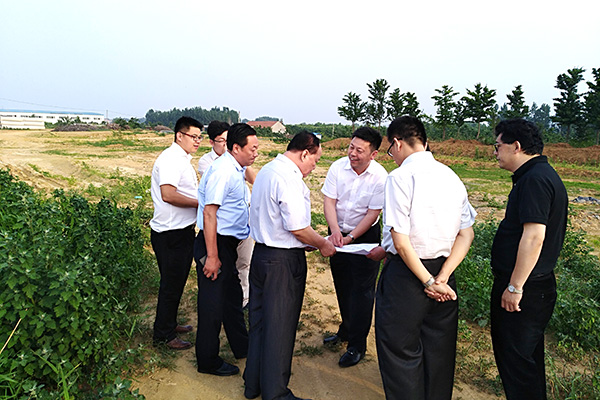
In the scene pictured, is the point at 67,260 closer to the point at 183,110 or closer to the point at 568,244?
the point at 568,244

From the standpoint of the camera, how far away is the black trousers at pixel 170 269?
331 centimetres

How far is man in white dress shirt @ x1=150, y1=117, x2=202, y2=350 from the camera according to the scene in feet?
10.6

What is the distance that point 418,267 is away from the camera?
2074 mm

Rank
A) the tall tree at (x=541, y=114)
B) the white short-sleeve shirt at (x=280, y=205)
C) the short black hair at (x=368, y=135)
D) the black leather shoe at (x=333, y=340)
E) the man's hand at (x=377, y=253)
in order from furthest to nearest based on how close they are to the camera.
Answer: the tall tree at (x=541, y=114) → the black leather shoe at (x=333, y=340) → the short black hair at (x=368, y=135) → the man's hand at (x=377, y=253) → the white short-sleeve shirt at (x=280, y=205)

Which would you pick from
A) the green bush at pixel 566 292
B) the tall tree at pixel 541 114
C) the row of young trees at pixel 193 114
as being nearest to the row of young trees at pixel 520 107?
the green bush at pixel 566 292

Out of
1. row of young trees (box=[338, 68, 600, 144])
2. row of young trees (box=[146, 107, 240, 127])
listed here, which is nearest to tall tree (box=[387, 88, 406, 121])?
row of young trees (box=[338, 68, 600, 144])

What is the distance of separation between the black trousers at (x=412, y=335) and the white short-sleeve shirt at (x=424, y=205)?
0.13m

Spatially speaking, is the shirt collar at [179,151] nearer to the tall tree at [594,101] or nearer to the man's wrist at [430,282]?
the man's wrist at [430,282]

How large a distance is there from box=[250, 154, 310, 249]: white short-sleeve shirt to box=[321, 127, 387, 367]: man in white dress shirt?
776 mm

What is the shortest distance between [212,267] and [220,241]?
0.21m

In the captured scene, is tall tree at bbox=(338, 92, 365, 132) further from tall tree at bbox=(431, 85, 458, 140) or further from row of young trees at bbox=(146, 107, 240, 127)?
row of young trees at bbox=(146, 107, 240, 127)

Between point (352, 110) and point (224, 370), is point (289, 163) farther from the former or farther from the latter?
point (352, 110)

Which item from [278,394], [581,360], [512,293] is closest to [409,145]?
[512,293]

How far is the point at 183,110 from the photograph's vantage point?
10250 cm
